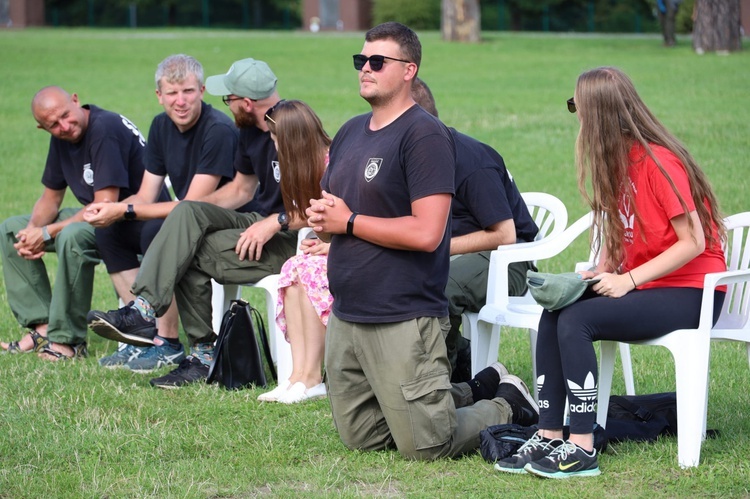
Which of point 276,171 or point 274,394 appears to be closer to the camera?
point 274,394

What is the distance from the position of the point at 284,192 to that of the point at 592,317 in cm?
217

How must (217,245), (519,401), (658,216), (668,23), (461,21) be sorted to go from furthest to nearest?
1. (461,21)
2. (668,23)
3. (217,245)
4. (519,401)
5. (658,216)

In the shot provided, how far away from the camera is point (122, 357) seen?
21.6ft

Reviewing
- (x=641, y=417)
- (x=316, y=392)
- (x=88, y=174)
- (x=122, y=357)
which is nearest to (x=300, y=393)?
(x=316, y=392)

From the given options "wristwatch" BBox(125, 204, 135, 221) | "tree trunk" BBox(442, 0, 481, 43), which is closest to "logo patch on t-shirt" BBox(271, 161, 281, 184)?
"wristwatch" BBox(125, 204, 135, 221)

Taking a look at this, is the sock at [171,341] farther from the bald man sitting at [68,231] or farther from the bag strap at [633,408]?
the bag strap at [633,408]

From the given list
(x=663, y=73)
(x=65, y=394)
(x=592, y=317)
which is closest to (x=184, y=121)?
(x=65, y=394)

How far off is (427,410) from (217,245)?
209cm

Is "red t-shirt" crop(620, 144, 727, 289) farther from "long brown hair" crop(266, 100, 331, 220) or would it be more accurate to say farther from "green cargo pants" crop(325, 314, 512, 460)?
"long brown hair" crop(266, 100, 331, 220)

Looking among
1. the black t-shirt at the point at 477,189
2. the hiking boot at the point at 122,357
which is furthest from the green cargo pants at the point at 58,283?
the black t-shirt at the point at 477,189

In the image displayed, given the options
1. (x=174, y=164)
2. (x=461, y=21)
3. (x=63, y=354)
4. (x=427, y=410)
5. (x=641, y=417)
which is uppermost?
(x=461, y=21)

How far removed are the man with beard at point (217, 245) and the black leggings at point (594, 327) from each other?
2.12 meters

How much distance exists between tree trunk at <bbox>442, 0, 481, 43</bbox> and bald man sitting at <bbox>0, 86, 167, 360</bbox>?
2761cm

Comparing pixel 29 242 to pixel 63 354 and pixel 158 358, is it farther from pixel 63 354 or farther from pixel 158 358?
pixel 158 358
